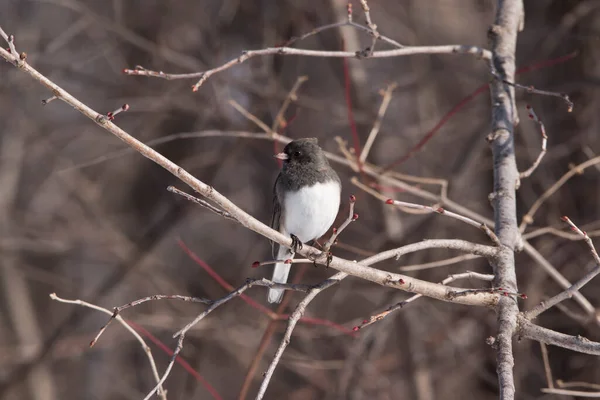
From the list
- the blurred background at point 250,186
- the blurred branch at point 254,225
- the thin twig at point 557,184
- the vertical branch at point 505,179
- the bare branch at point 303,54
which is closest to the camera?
the blurred branch at point 254,225

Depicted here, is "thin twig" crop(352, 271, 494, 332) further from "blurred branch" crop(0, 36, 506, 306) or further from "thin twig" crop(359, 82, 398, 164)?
"thin twig" crop(359, 82, 398, 164)

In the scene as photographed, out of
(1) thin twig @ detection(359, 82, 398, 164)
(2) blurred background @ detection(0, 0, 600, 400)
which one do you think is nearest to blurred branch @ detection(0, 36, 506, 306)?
(1) thin twig @ detection(359, 82, 398, 164)

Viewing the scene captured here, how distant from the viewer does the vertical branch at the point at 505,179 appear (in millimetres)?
1801

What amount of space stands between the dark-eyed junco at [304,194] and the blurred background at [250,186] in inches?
20.4

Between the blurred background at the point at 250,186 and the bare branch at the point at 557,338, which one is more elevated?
the blurred background at the point at 250,186

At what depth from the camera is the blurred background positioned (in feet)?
13.7

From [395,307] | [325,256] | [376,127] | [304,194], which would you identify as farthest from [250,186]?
[395,307]

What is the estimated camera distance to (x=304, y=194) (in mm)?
2691

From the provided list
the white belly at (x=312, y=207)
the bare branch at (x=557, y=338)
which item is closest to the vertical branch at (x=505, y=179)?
the bare branch at (x=557, y=338)

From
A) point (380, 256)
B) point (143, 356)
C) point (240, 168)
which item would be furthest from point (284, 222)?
point (143, 356)

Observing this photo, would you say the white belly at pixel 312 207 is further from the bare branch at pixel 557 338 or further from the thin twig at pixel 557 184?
the bare branch at pixel 557 338

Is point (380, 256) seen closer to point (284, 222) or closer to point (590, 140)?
point (284, 222)

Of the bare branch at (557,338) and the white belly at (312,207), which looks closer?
the bare branch at (557,338)

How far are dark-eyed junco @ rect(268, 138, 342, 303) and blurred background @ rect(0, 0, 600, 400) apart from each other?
0.52 metres
